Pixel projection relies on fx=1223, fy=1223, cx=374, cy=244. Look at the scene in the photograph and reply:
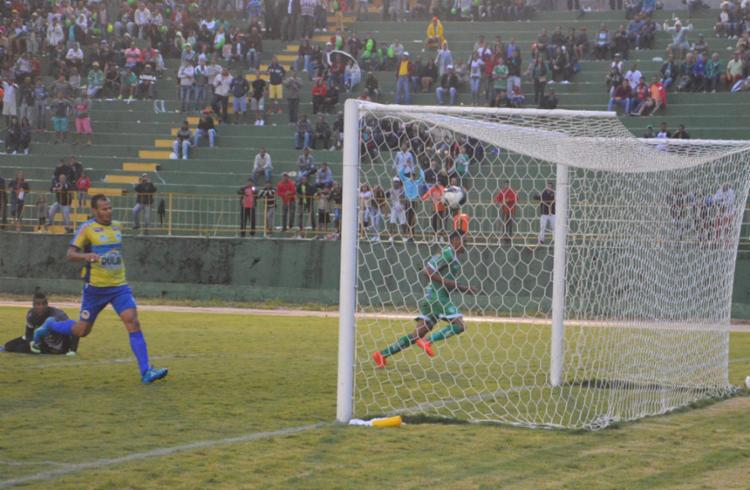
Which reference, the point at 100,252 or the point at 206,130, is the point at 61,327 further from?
the point at 206,130

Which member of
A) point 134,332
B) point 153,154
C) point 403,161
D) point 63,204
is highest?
point 153,154

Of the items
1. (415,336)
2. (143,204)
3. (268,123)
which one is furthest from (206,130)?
(415,336)

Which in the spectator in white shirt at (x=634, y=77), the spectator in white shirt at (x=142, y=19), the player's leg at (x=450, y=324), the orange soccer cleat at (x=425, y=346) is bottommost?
the orange soccer cleat at (x=425, y=346)

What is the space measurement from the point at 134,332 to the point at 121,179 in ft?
76.4

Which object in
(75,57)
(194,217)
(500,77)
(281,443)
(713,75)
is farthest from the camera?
(75,57)

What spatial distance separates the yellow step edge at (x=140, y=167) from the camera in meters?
35.6

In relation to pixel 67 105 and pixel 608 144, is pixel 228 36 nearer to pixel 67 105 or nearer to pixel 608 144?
pixel 67 105

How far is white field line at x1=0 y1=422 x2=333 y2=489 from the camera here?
7.98 meters

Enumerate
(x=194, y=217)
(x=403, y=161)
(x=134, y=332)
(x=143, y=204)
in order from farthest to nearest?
1. (x=143, y=204)
2. (x=194, y=217)
3. (x=403, y=161)
4. (x=134, y=332)

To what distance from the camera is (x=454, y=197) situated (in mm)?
17562

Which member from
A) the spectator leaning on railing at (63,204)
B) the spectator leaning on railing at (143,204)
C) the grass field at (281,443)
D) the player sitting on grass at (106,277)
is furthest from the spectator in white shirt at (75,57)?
the player sitting on grass at (106,277)

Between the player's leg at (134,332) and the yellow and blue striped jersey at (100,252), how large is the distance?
15cm

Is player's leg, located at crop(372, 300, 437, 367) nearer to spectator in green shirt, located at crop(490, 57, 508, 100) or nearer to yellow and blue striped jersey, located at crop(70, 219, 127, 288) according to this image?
yellow and blue striped jersey, located at crop(70, 219, 127, 288)

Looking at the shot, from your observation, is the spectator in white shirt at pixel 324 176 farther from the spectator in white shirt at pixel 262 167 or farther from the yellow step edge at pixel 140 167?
the yellow step edge at pixel 140 167
